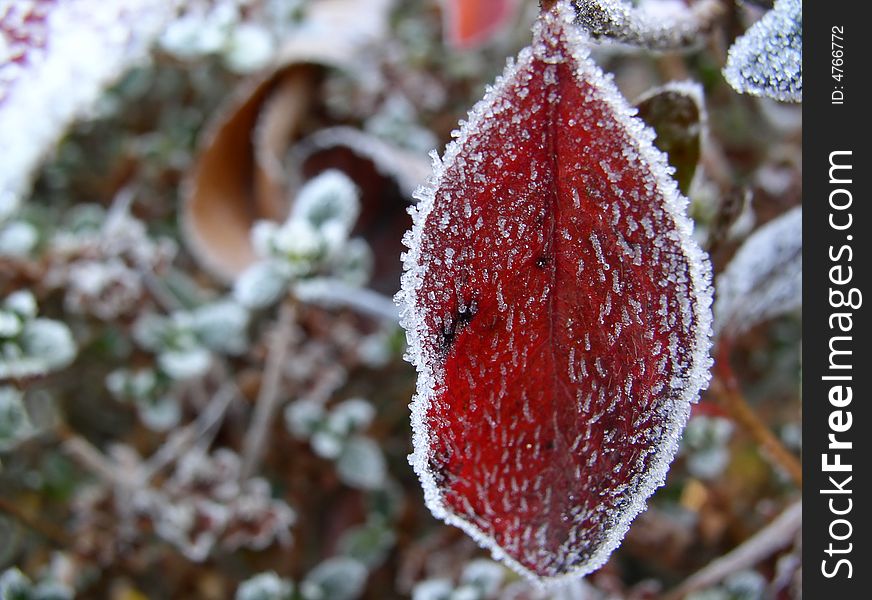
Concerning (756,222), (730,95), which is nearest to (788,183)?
(756,222)

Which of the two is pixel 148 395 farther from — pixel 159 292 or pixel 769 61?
pixel 769 61

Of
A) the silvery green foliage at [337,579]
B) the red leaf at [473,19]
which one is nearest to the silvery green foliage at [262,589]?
the silvery green foliage at [337,579]

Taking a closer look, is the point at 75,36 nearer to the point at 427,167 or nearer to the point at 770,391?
the point at 427,167

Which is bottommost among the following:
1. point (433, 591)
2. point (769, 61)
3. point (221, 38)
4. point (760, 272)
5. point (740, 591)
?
point (740, 591)

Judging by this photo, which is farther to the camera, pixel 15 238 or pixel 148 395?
pixel 148 395

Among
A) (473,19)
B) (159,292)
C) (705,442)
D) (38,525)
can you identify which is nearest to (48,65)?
(159,292)
